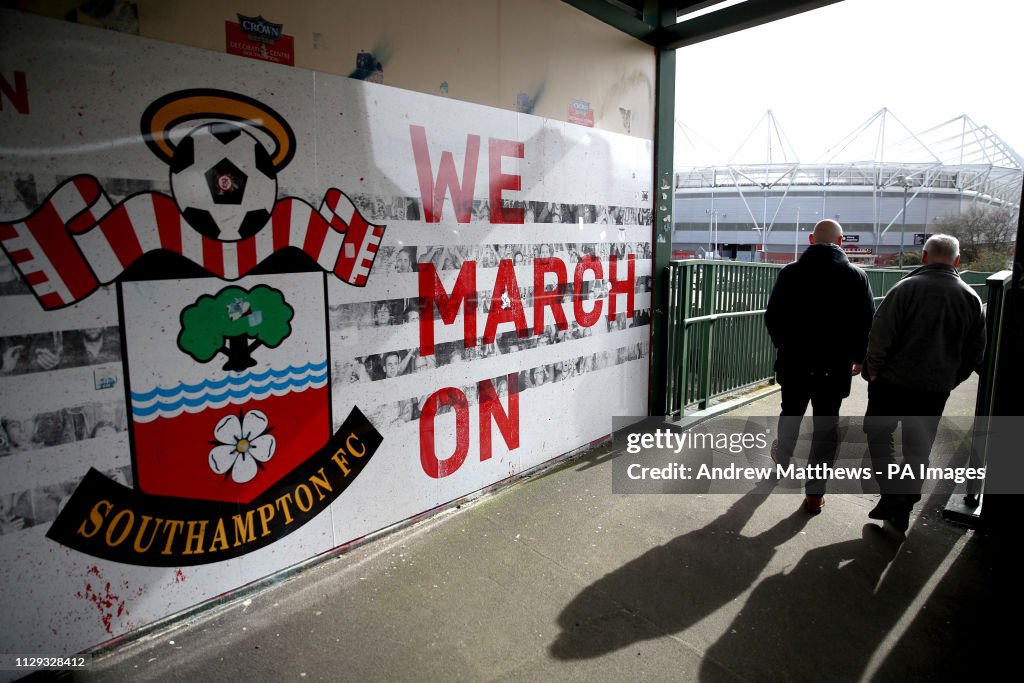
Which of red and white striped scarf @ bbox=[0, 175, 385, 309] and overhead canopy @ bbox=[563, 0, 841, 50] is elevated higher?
overhead canopy @ bbox=[563, 0, 841, 50]

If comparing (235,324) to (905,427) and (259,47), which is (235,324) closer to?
(259,47)

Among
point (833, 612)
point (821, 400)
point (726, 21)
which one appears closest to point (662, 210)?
point (726, 21)

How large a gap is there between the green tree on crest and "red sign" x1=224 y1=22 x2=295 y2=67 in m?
1.07

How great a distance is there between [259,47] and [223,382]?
1.58 meters

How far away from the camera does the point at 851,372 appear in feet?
12.3

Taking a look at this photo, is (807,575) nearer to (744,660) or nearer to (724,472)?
(744,660)

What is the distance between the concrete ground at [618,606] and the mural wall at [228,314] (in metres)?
0.26

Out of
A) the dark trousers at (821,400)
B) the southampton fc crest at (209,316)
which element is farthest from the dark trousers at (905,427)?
the southampton fc crest at (209,316)

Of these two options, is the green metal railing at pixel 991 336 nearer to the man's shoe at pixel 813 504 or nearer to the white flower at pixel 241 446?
the man's shoe at pixel 813 504

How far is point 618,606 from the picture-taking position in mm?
2850

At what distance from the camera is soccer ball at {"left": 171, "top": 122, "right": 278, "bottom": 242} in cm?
253

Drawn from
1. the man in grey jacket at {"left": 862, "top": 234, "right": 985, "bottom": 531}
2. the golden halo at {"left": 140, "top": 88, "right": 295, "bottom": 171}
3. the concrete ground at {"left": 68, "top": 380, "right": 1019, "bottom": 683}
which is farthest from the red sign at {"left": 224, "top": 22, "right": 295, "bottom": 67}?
the man in grey jacket at {"left": 862, "top": 234, "right": 985, "bottom": 531}

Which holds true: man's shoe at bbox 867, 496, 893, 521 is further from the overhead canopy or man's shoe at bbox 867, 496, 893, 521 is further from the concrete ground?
the overhead canopy

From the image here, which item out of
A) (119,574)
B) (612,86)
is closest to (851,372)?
(612,86)
